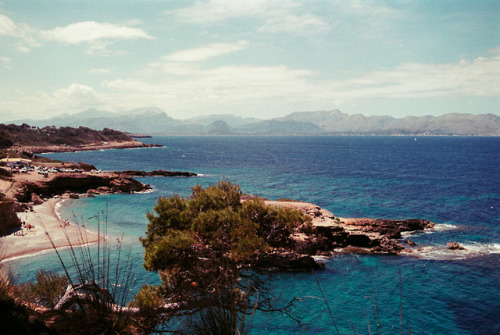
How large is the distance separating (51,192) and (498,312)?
6343 centimetres

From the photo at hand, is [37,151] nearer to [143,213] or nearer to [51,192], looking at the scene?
[51,192]

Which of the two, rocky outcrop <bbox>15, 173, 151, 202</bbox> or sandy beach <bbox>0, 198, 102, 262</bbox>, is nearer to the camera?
sandy beach <bbox>0, 198, 102, 262</bbox>

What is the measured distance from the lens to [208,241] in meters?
13.9

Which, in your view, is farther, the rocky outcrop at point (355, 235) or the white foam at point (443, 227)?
the white foam at point (443, 227)

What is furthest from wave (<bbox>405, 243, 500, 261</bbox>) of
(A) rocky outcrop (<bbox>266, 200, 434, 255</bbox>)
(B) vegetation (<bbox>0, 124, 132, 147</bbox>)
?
(B) vegetation (<bbox>0, 124, 132, 147</bbox>)

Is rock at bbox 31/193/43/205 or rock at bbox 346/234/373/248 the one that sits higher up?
rock at bbox 31/193/43/205

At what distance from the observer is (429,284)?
88.1 ft

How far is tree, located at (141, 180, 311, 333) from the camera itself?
12.3m

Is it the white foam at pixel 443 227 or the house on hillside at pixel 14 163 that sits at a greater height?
the house on hillside at pixel 14 163

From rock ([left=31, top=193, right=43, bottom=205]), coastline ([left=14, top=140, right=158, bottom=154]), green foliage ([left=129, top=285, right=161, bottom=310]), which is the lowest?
rock ([left=31, top=193, right=43, bottom=205])

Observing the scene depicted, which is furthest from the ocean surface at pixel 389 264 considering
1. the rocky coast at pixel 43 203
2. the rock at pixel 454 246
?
the rocky coast at pixel 43 203

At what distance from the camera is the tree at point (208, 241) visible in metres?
12.3

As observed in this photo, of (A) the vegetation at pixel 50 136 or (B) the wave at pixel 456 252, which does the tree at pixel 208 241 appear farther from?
(A) the vegetation at pixel 50 136

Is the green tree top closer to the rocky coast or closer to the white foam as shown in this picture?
the rocky coast
